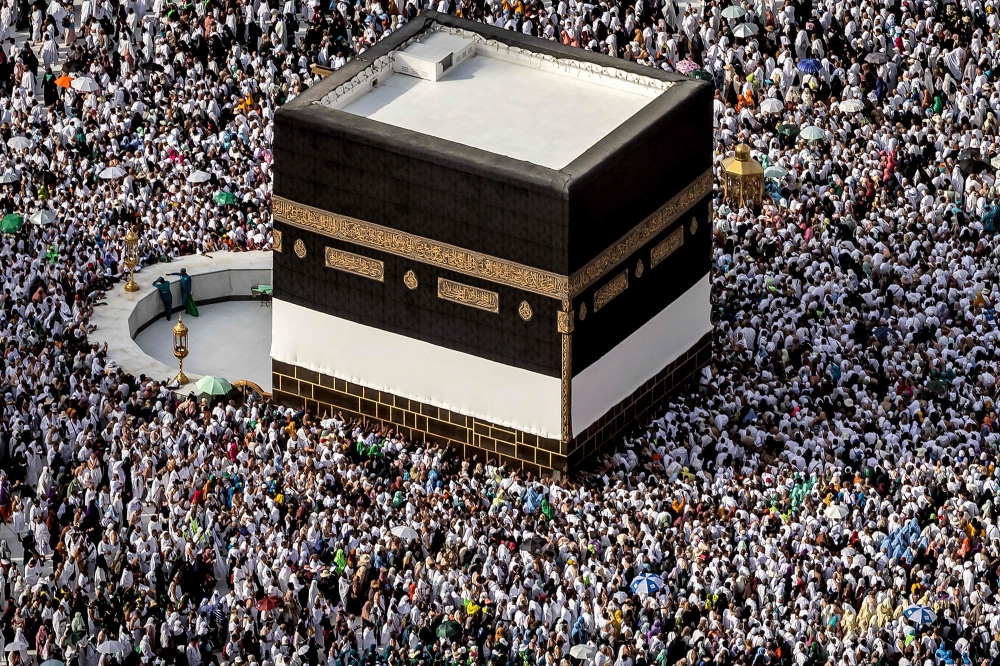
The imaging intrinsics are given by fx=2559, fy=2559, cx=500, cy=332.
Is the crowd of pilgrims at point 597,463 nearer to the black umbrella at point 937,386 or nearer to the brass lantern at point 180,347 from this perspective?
the black umbrella at point 937,386

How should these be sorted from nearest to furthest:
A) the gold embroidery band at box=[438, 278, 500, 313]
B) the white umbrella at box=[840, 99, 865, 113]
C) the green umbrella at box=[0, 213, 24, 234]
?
the gold embroidery band at box=[438, 278, 500, 313] → the green umbrella at box=[0, 213, 24, 234] → the white umbrella at box=[840, 99, 865, 113]

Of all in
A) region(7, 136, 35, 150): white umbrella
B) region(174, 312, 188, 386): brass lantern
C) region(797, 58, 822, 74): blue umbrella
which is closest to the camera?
region(174, 312, 188, 386): brass lantern

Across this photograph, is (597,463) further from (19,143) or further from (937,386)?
(19,143)

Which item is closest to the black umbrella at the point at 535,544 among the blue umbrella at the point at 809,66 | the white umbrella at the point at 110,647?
the white umbrella at the point at 110,647

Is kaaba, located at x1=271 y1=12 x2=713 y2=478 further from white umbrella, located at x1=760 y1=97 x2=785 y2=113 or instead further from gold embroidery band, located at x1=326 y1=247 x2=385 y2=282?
white umbrella, located at x1=760 y1=97 x2=785 y2=113

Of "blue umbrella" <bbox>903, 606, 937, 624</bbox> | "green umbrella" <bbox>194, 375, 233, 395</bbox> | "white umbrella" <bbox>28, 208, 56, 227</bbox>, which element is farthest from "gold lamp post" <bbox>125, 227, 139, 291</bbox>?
"blue umbrella" <bbox>903, 606, 937, 624</bbox>

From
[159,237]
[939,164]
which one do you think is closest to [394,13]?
[159,237]

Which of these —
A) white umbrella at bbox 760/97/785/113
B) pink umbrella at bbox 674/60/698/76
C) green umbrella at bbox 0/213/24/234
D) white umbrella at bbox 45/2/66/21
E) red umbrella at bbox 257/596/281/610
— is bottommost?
red umbrella at bbox 257/596/281/610

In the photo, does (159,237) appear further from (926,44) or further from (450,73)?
(926,44)
